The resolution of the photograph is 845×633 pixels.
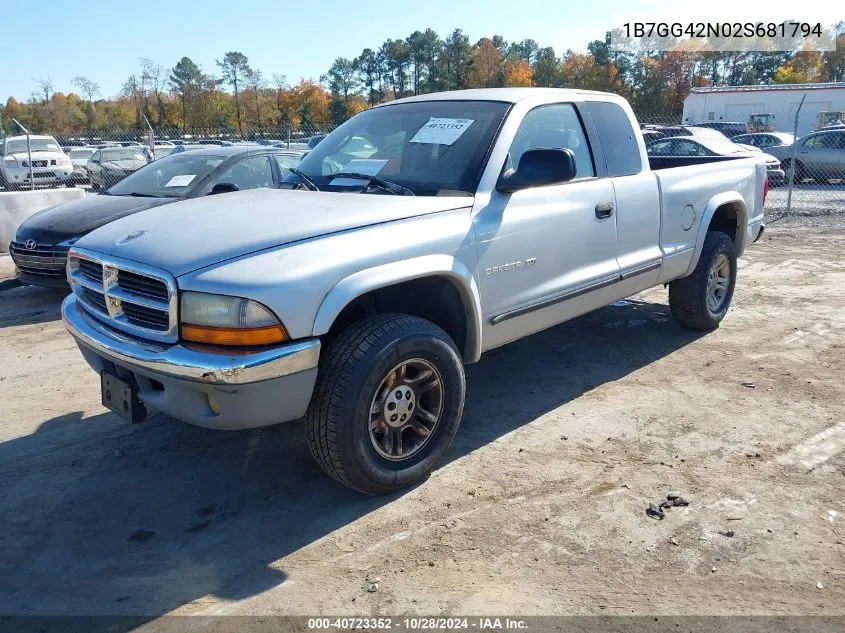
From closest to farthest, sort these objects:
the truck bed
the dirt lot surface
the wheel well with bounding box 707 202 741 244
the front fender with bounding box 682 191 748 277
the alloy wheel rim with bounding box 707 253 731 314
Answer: the dirt lot surface
the front fender with bounding box 682 191 748 277
the alloy wheel rim with bounding box 707 253 731 314
the wheel well with bounding box 707 202 741 244
the truck bed

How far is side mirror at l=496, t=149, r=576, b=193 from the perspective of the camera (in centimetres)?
Answer: 381

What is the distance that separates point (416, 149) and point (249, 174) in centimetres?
408

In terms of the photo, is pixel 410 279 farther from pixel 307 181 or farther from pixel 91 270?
pixel 91 270

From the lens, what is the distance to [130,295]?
329cm

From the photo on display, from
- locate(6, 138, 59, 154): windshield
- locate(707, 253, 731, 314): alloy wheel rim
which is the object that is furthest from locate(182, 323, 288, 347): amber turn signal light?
locate(6, 138, 59, 154): windshield

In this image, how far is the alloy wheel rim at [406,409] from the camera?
3379 millimetres

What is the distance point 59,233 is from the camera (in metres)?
7.32

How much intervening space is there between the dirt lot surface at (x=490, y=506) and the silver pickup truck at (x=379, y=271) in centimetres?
41

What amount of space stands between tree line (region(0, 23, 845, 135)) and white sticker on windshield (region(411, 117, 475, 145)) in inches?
2250

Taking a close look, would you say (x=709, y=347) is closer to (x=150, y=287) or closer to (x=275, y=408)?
(x=275, y=408)

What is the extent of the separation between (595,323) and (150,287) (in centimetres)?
427

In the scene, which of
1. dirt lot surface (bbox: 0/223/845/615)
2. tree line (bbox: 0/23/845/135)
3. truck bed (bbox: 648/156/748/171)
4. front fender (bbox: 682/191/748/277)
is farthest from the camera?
tree line (bbox: 0/23/845/135)

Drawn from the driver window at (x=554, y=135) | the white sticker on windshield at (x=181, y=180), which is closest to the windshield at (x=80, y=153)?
the white sticker on windshield at (x=181, y=180)

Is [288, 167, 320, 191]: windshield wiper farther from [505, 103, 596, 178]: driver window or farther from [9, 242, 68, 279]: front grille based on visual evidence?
[9, 242, 68, 279]: front grille
